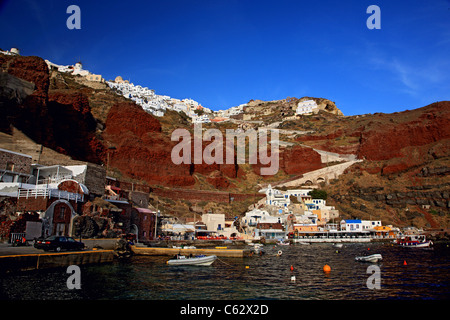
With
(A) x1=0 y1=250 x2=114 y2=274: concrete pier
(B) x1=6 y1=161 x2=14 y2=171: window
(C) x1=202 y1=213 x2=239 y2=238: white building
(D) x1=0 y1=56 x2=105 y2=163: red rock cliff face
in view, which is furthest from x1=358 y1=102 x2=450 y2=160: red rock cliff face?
(B) x1=6 y1=161 x2=14 y2=171: window

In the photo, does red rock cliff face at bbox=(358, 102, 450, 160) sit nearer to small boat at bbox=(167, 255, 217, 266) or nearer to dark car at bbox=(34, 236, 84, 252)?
small boat at bbox=(167, 255, 217, 266)

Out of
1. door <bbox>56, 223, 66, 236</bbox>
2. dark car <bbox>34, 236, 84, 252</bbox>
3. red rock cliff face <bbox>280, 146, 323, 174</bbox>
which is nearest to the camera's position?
dark car <bbox>34, 236, 84, 252</bbox>

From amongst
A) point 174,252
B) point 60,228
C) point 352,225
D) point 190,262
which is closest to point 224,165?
point 352,225

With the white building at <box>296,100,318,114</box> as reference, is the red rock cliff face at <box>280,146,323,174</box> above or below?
below

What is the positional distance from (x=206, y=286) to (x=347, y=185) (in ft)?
276

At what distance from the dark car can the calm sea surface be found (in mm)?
2365

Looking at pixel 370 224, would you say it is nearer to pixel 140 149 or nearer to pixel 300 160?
pixel 300 160

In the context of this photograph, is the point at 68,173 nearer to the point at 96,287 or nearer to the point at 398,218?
the point at 96,287

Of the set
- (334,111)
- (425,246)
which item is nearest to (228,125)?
(334,111)

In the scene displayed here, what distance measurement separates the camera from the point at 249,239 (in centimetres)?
6594
